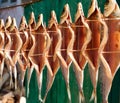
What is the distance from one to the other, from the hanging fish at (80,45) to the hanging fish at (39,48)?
360 millimetres

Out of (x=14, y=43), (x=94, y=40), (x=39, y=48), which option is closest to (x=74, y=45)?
(x=94, y=40)

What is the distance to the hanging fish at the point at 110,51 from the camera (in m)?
2.47

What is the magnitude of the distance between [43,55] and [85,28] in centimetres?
58

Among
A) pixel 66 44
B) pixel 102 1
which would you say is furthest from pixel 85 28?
pixel 102 1

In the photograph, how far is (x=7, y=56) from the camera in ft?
12.2

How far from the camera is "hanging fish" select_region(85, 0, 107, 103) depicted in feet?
8.52

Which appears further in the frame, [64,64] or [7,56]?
[7,56]

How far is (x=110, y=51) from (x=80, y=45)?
343mm

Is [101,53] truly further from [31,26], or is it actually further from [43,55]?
[31,26]

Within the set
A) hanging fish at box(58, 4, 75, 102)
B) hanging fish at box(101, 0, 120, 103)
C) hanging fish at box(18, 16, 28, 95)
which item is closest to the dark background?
hanging fish at box(18, 16, 28, 95)

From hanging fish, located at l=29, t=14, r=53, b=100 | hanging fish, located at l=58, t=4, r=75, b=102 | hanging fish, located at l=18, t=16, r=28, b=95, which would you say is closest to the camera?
hanging fish, located at l=58, t=4, r=75, b=102

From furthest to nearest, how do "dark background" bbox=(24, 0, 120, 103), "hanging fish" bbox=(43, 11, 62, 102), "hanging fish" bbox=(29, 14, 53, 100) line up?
"dark background" bbox=(24, 0, 120, 103) → "hanging fish" bbox=(29, 14, 53, 100) → "hanging fish" bbox=(43, 11, 62, 102)

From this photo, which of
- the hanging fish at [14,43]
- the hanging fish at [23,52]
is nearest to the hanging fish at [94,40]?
the hanging fish at [23,52]

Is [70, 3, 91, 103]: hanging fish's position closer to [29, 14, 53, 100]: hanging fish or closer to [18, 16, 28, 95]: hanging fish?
[29, 14, 53, 100]: hanging fish
